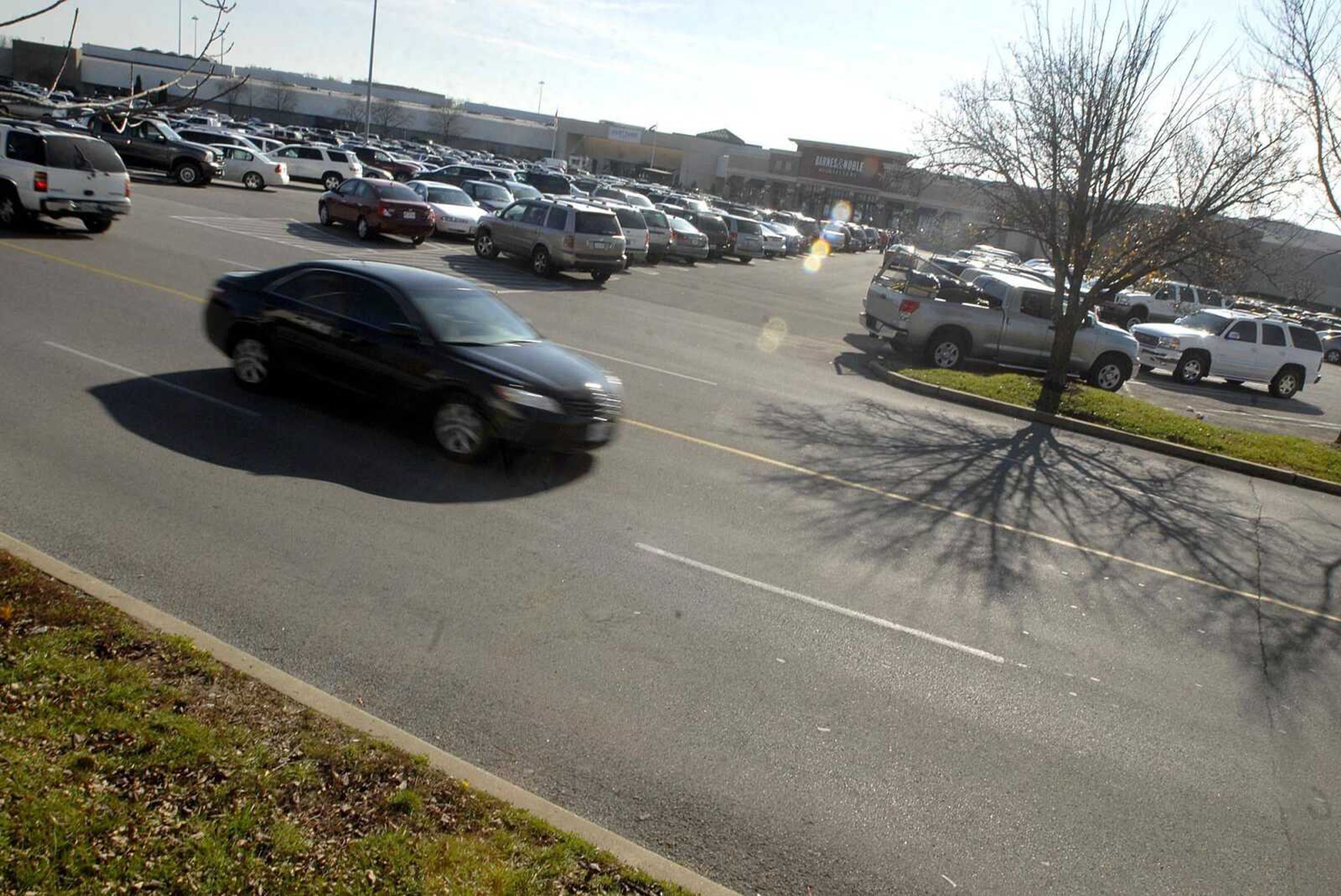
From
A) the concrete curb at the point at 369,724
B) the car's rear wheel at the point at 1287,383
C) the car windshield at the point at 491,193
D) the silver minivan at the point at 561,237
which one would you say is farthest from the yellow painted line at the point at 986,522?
the car windshield at the point at 491,193

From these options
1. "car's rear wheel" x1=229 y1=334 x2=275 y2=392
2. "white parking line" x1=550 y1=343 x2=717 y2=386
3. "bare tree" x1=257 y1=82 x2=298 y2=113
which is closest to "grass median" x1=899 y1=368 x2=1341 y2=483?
"white parking line" x1=550 y1=343 x2=717 y2=386

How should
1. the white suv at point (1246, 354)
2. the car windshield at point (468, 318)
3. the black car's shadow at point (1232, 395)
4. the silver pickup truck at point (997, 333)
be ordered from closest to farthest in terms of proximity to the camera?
the car windshield at point (468, 318), the silver pickup truck at point (997, 333), the black car's shadow at point (1232, 395), the white suv at point (1246, 354)

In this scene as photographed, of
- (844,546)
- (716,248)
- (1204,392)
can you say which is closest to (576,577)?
(844,546)

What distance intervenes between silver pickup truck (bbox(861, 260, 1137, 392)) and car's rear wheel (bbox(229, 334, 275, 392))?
12638mm

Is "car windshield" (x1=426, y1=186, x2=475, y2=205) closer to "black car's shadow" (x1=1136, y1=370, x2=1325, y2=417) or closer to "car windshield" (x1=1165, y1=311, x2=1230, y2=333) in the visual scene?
"black car's shadow" (x1=1136, y1=370, x2=1325, y2=417)

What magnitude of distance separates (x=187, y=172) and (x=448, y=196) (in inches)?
403

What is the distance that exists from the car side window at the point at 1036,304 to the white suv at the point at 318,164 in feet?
98.5

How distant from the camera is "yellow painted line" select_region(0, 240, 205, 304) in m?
14.7

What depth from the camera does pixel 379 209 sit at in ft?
84.1

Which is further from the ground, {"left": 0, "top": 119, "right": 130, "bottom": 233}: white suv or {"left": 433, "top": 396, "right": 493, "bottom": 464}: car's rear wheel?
{"left": 0, "top": 119, "right": 130, "bottom": 233}: white suv

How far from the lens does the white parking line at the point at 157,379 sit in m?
9.72

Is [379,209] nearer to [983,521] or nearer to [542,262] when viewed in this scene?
[542,262]

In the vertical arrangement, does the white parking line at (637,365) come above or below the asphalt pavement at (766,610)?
above

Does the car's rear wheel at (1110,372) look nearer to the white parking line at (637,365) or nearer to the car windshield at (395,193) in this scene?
the white parking line at (637,365)
